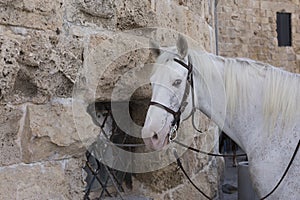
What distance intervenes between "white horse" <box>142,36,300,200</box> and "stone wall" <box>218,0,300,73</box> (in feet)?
25.5

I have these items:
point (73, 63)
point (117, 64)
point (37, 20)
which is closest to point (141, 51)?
point (117, 64)

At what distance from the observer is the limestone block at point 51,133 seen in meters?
1.63

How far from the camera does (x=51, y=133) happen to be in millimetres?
1705

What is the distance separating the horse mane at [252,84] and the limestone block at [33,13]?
58 centimetres

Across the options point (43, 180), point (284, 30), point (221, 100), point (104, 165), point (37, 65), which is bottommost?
point (104, 165)

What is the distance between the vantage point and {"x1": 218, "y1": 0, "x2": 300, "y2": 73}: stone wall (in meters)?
9.88

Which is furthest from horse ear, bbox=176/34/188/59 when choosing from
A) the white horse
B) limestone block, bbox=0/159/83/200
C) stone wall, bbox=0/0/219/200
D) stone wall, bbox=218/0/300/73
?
stone wall, bbox=218/0/300/73

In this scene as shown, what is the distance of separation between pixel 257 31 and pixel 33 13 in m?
9.55

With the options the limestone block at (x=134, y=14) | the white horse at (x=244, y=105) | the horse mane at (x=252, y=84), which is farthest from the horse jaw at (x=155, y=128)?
the limestone block at (x=134, y=14)

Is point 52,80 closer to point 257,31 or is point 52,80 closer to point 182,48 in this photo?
point 182,48

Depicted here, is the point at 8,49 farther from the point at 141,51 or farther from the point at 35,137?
the point at 141,51

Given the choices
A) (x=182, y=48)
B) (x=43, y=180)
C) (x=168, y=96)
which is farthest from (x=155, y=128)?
(x=43, y=180)

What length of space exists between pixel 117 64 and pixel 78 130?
0.44m

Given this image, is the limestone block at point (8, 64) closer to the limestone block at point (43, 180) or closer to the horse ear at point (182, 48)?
the limestone block at point (43, 180)
